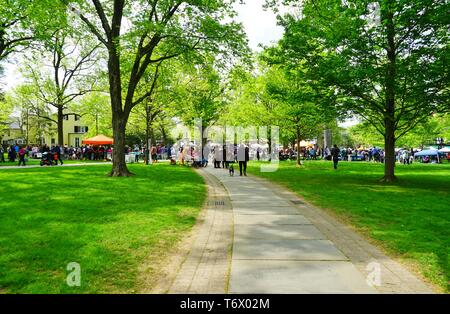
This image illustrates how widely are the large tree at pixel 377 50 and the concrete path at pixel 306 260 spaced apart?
861 centimetres

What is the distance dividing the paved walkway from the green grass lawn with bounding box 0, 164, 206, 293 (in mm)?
729

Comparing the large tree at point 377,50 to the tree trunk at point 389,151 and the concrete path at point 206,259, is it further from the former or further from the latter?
the concrete path at point 206,259

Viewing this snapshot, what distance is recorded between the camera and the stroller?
88.4 feet

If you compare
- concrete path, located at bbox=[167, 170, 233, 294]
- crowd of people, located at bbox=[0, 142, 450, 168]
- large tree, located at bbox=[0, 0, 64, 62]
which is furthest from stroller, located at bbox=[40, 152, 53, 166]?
concrete path, located at bbox=[167, 170, 233, 294]

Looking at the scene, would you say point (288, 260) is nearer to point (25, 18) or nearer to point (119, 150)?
point (119, 150)

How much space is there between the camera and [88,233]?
691cm

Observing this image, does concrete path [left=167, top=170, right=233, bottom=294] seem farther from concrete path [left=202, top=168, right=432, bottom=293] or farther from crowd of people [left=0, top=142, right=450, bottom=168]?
crowd of people [left=0, top=142, right=450, bottom=168]

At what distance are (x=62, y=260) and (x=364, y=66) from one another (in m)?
13.6

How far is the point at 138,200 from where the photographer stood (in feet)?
36.1

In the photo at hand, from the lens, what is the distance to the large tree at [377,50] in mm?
14297

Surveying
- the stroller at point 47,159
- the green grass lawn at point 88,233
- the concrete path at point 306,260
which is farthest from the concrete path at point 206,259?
the stroller at point 47,159

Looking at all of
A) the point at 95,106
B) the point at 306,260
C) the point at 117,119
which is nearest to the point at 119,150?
the point at 117,119
